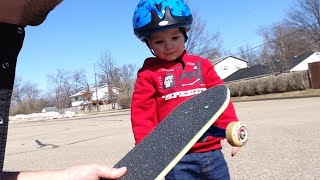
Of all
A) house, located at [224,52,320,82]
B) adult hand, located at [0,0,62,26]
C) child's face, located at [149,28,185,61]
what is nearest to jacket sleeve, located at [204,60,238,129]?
child's face, located at [149,28,185,61]

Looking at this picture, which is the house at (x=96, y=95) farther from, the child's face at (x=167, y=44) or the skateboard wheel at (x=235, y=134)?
the skateboard wheel at (x=235, y=134)

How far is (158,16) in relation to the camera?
251 centimetres

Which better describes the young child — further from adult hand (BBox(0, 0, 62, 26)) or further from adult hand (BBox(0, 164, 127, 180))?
adult hand (BBox(0, 0, 62, 26))

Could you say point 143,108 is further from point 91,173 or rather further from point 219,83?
point 91,173

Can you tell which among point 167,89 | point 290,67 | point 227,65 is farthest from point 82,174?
point 227,65

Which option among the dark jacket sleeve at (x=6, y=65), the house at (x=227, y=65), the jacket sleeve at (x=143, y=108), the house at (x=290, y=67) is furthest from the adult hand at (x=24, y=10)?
the house at (x=227, y=65)

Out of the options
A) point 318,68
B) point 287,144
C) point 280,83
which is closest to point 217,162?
point 287,144

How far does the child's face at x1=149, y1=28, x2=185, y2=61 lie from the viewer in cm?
255

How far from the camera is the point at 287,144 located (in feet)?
20.2

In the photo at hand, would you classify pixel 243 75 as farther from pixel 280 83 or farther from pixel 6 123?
pixel 6 123

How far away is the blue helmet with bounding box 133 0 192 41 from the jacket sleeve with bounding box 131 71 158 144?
278 millimetres

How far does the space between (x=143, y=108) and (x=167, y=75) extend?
254 mm

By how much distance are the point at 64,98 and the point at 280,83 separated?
239 ft

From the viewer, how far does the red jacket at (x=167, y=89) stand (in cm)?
246
